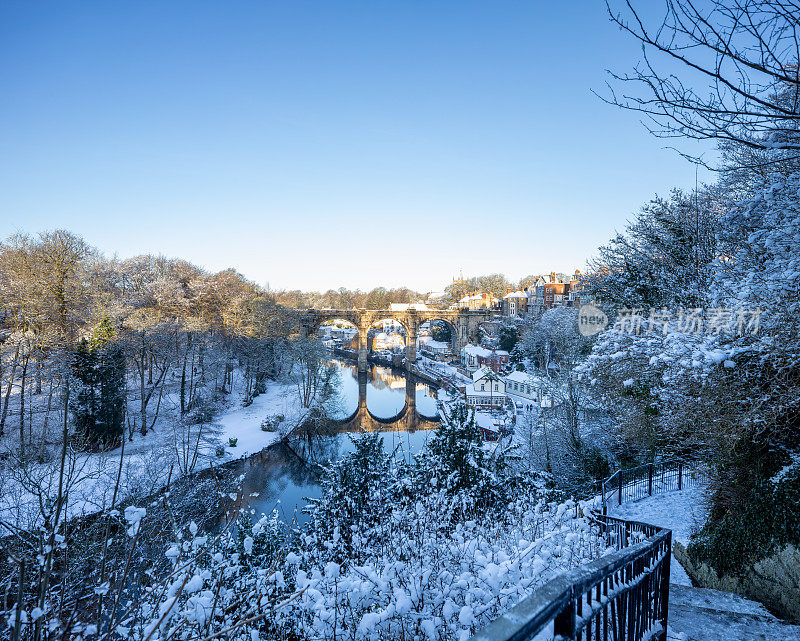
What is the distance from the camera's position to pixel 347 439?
24.6 meters

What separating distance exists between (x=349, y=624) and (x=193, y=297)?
2845cm

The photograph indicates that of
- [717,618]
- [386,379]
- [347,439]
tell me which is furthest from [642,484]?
[386,379]

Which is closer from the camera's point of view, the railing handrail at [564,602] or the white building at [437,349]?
the railing handrail at [564,602]

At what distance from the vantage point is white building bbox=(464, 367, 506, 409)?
3108 centimetres

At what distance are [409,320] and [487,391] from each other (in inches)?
932

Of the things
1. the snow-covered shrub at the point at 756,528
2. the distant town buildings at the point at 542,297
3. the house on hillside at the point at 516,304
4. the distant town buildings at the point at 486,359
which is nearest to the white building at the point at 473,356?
the distant town buildings at the point at 486,359

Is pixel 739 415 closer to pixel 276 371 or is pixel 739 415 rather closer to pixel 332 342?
pixel 276 371

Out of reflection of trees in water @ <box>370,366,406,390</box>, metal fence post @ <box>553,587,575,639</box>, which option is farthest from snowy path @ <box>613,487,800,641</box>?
reflection of trees in water @ <box>370,366,406,390</box>

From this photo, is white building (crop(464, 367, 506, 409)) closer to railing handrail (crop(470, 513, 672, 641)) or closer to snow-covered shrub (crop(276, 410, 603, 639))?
snow-covered shrub (crop(276, 410, 603, 639))

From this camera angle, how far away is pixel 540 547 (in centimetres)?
429

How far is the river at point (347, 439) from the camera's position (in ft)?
52.1

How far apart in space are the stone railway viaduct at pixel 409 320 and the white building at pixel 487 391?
21212 millimetres

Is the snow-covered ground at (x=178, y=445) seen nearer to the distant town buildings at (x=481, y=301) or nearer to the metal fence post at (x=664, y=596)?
the metal fence post at (x=664, y=596)

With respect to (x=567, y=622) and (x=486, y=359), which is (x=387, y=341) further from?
(x=567, y=622)
